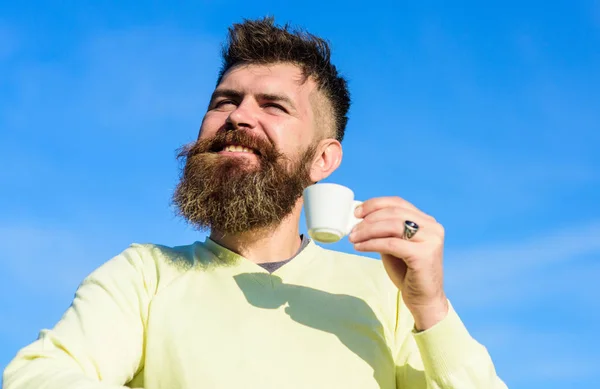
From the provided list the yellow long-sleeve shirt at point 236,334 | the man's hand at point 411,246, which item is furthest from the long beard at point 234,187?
the man's hand at point 411,246

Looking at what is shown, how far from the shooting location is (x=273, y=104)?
4.73 meters

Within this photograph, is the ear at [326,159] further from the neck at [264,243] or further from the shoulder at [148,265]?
the shoulder at [148,265]

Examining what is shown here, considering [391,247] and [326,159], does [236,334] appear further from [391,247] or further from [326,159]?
[326,159]

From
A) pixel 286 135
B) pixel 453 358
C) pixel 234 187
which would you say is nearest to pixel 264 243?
pixel 234 187

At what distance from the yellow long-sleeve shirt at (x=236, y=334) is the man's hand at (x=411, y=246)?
0.13 meters

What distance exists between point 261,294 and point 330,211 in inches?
31.1

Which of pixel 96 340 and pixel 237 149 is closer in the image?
pixel 96 340

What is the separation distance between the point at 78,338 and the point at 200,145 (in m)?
1.52

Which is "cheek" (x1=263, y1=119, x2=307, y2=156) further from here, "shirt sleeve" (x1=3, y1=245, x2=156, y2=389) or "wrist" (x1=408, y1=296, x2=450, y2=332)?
"wrist" (x1=408, y1=296, x2=450, y2=332)

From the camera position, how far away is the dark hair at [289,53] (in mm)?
5133

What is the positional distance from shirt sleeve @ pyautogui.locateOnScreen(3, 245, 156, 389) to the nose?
3.47 feet

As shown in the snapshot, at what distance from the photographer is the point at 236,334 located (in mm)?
3785

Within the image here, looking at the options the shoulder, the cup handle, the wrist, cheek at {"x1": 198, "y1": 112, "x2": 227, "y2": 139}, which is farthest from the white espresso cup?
cheek at {"x1": 198, "y1": 112, "x2": 227, "y2": 139}

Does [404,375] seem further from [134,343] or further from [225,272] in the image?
[134,343]
